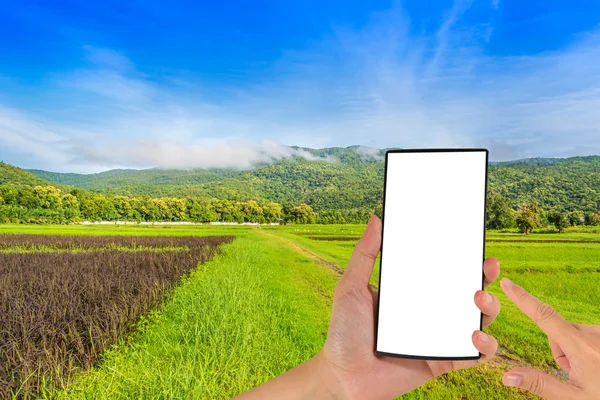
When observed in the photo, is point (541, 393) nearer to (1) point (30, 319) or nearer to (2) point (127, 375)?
(2) point (127, 375)

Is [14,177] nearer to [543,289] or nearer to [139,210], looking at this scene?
[139,210]

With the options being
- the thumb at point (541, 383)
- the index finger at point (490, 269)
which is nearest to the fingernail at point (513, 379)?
the thumb at point (541, 383)

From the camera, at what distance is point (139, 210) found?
6278 centimetres

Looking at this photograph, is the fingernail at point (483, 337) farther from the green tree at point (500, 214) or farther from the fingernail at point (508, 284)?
→ the green tree at point (500, 214)

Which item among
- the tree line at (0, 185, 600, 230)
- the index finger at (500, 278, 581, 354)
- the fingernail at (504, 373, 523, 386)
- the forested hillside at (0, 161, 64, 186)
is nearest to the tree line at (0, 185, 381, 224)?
the tree line at (0, 185, 600, 230)

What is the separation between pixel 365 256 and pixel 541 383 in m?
0.79

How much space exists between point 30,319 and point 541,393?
6.96m

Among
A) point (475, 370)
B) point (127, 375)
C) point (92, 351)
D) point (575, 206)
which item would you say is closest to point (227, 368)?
point (127, 375)

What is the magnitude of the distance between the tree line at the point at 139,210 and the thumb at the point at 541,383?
47.9 m

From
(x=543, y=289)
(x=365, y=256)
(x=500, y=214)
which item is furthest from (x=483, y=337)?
(x=500, y=214)

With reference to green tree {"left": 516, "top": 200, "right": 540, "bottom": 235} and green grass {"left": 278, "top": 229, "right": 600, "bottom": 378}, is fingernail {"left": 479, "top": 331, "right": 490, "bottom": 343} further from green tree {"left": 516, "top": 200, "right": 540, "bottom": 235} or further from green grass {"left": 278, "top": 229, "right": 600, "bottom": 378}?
green tree {"left": 516, "top": 200, "right": 540, "bottom": 235}

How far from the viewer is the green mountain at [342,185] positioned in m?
48.4

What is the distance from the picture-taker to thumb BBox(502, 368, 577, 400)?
4.87 ft

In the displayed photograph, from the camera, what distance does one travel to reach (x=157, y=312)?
6.81 meters
